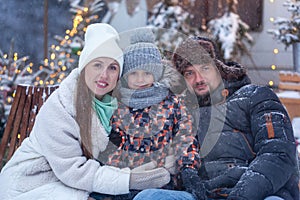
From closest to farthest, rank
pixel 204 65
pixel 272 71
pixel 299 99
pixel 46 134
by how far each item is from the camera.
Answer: pixel 46 134 < pixel 204 65 < pixel 299 99 < pixel 272 71

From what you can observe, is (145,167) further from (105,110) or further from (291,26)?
(291,26)

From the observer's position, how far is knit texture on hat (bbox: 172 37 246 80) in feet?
9.12

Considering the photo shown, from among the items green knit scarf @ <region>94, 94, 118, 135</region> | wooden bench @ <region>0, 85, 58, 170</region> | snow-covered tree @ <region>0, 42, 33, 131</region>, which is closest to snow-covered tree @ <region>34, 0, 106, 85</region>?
snow-covered tree @ <region>0, 42, 33, 131</region>

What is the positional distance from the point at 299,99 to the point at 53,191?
13.8ft

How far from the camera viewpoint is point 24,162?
2.61m

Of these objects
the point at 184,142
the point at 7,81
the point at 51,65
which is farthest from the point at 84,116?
the point at 51,65

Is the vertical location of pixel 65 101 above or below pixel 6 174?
above

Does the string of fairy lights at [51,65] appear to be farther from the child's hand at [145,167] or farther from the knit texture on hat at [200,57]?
the child's hand at [145,167]

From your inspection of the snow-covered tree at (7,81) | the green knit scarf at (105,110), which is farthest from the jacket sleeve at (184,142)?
the snow-covered tree at (7,81)

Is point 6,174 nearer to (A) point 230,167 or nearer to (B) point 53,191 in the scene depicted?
(B) point 53,191

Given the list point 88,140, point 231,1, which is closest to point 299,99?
point 231,1

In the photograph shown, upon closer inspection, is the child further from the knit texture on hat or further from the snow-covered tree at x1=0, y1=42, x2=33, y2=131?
the snow-covered tree at x1=0, y1=42, x2=33, y2=131

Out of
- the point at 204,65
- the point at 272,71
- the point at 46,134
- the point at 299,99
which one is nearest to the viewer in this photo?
the point at 46,134

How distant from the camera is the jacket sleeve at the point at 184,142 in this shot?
8.31ft
